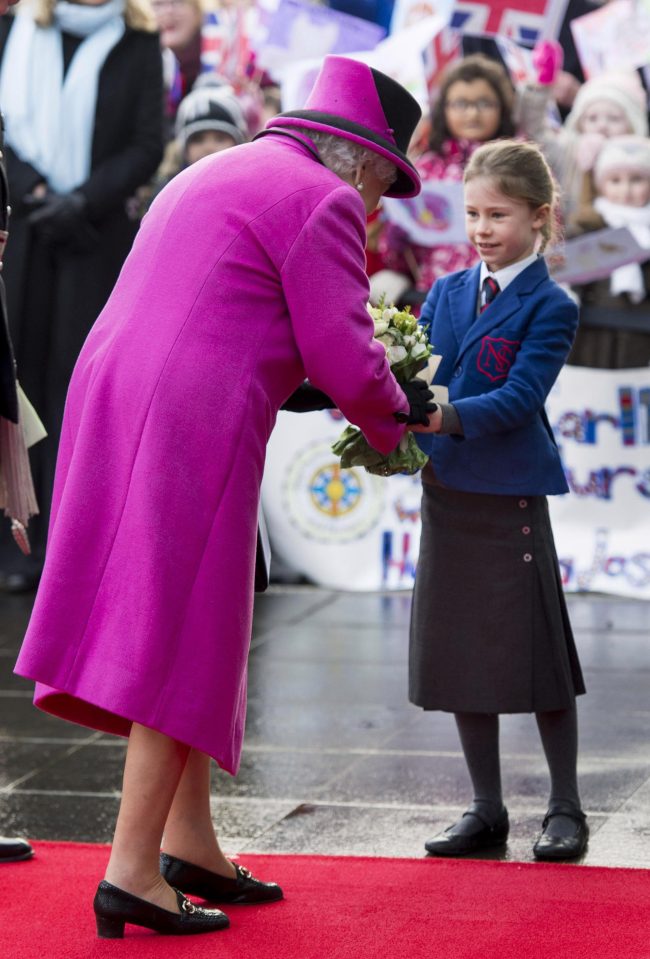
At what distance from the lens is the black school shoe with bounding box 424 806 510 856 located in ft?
11.8

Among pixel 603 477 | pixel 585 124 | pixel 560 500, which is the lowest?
pixel 560 500

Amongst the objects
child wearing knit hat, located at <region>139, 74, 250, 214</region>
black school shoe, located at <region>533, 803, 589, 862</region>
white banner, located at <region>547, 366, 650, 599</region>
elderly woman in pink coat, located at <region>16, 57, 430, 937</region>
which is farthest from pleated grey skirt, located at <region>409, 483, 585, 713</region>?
child wearing knit hat, located at <region>139, 74, 250, 214</region>

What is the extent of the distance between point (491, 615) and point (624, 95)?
3951 millimetres

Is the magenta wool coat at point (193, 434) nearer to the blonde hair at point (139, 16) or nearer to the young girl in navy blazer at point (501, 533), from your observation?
the young girl in navy blazer at point (501, 533)

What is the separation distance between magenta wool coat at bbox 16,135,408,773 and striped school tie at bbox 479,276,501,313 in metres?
0.84

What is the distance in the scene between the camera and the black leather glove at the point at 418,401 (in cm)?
334

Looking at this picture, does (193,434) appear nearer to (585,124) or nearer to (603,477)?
(603,477)

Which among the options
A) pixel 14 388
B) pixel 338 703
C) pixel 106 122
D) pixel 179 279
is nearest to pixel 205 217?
pixel 179 279

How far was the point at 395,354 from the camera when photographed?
334 centimetres

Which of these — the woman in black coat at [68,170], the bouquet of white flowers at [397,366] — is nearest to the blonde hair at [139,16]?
the woman in black coat at [68,170]

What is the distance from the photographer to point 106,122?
307 inches

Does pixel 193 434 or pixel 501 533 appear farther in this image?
pixel 501 533

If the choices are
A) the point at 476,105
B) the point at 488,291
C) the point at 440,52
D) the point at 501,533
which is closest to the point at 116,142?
the point at 440,52

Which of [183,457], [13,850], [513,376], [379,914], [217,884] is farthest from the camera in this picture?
[513,376]
